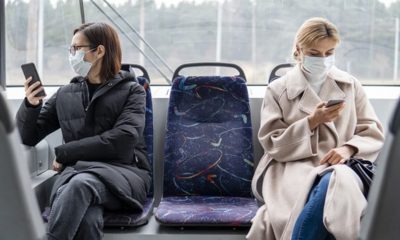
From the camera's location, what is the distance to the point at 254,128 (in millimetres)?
3129

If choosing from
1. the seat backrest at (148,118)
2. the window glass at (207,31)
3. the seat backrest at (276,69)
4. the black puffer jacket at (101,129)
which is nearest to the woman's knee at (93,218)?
the black puffer jacket at (101,129)

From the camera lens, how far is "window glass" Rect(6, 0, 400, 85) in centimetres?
362

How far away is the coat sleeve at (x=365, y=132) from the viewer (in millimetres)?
2533

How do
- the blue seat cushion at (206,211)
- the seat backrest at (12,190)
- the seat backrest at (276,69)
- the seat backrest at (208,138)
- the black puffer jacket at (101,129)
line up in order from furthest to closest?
the seat backrest at (276,69) → the seat backrest at (208,138) → the black puffer jacket at (101,129) → the blue seat cushion at (206,211) → the seat backrest at (12,190)

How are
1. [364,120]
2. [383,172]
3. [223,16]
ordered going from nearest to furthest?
[383,172] → [364,120] → [223,16]

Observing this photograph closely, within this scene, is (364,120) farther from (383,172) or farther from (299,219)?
(383,172)

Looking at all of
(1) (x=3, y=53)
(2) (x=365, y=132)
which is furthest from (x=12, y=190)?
(1) (x=3, y=53)

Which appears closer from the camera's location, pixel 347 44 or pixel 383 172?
pixel 383 172

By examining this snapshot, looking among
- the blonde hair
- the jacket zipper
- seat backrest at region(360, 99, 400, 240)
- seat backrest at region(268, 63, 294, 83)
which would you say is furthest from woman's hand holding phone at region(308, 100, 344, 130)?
seat backrest at region(360, 99, 400, 240)

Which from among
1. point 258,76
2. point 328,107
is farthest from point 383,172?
point 258,76

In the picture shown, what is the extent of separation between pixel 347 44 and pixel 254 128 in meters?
1.06

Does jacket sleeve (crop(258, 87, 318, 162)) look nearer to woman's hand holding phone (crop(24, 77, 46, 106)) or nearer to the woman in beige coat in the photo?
the woman in beige coat

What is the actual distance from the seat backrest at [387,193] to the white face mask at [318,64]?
1442 millimetres

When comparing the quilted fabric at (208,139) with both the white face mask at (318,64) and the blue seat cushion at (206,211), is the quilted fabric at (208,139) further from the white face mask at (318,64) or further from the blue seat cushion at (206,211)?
the white face mask at (318,64)
